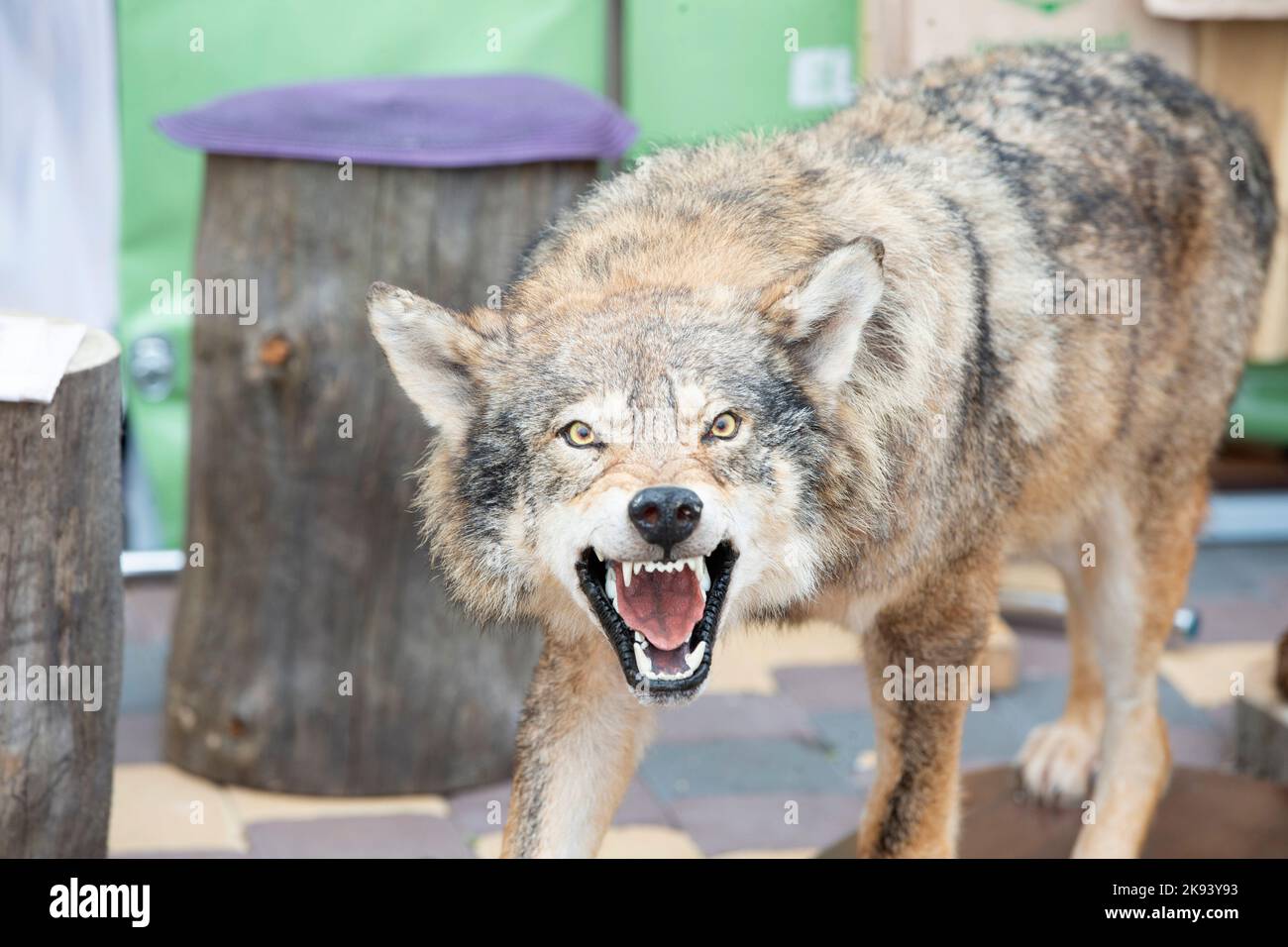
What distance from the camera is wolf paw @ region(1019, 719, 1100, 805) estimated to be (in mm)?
5215

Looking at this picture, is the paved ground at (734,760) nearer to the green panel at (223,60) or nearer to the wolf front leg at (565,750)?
the green panel at (223,60)

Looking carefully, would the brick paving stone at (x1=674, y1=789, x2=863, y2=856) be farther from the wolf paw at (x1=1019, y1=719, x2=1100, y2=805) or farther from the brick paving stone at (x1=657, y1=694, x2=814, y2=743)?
the wolf paw at (x1=1019, y1=719, x2=1100, y2=805)

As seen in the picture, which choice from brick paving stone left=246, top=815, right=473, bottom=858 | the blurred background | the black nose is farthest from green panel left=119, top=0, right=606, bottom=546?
the black nose

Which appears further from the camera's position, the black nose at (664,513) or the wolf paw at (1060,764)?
the wolf paw at (1060,764)

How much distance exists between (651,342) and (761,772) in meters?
2.97

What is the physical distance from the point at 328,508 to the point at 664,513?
2.62m

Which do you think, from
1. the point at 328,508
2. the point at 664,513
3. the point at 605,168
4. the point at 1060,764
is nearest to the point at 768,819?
the point at 1060,764

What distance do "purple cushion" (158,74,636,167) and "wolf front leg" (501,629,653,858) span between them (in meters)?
2.00

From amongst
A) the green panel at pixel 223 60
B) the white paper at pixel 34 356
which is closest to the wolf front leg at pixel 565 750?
the white paper at pixel 34 356

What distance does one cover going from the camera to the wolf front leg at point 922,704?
399cm

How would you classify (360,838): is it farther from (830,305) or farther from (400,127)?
(830,305)

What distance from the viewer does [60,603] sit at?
396 cm

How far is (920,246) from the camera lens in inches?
149
